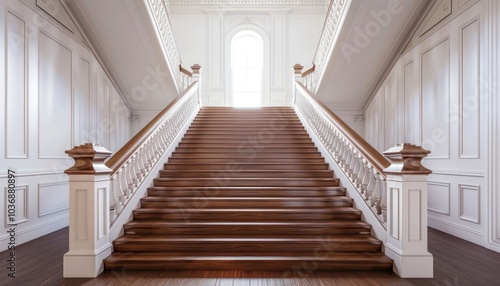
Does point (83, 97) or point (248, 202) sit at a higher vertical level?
point (83, 97)

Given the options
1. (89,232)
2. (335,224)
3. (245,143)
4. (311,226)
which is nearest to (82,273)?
(89,232)

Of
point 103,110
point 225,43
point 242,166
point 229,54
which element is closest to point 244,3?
point 225,43

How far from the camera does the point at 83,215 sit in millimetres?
2891

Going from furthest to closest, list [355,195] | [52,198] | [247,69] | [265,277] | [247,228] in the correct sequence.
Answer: [247,69] < [52,198] < [355,195] < [247,228] < [265,277]

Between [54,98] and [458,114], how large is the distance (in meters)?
5.53

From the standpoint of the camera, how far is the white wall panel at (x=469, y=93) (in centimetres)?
406

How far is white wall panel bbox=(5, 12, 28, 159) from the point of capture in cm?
383

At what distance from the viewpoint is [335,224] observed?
3545 millimetres

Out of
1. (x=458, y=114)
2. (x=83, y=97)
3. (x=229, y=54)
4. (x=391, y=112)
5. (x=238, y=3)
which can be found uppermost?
(x=238, y=3)

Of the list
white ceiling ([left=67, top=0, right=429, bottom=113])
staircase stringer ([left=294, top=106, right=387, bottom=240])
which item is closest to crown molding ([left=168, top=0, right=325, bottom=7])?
white ceiling ([left=67, top=0, right=429, bottom=113])

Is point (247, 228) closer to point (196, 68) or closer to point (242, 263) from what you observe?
point (242, 263)

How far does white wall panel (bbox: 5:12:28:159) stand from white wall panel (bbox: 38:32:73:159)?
0.31 meters

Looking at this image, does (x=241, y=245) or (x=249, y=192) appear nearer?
(x=241, y=245)

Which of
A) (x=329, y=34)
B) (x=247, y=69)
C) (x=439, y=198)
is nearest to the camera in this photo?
(x=439, y=198)
